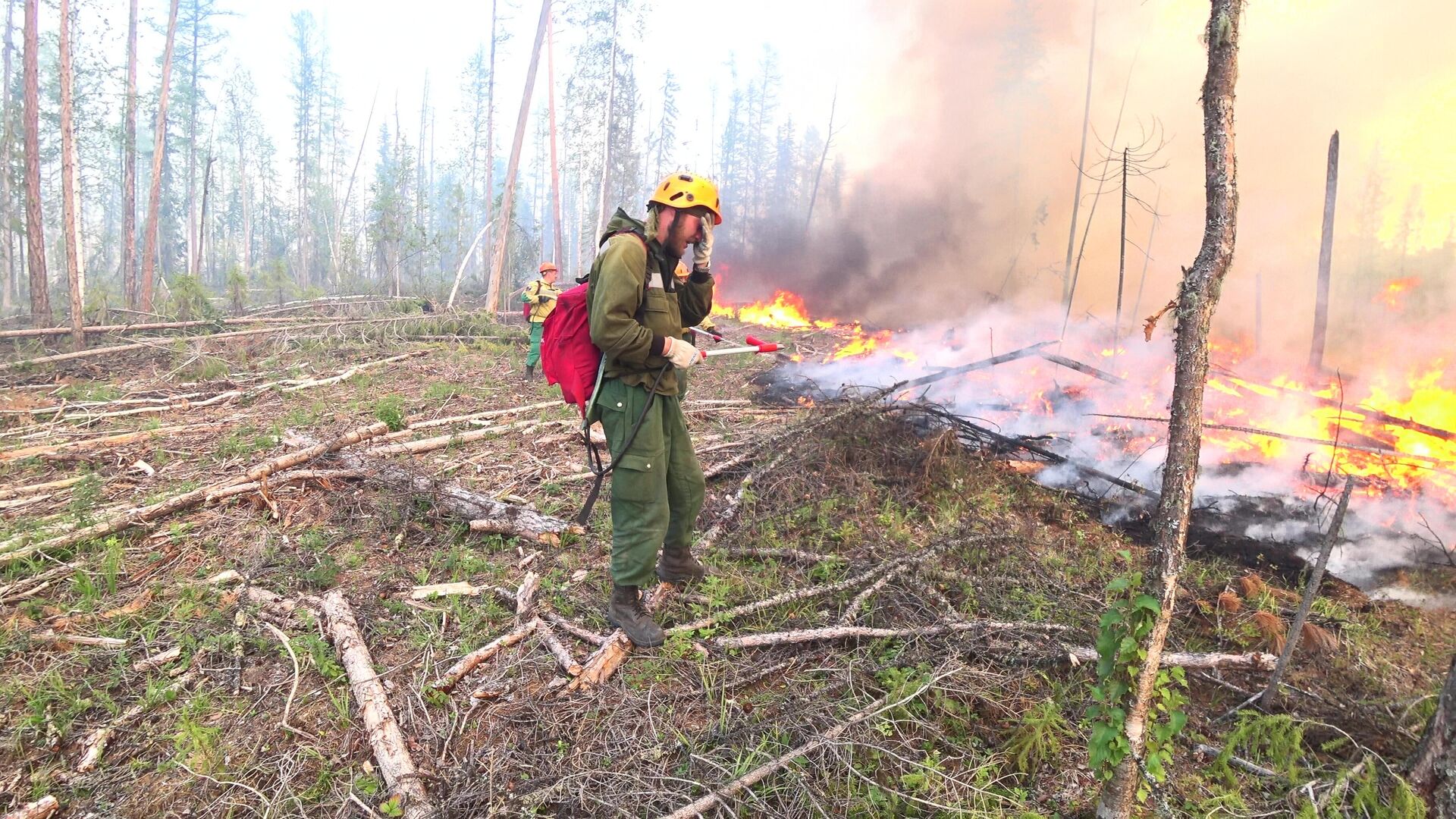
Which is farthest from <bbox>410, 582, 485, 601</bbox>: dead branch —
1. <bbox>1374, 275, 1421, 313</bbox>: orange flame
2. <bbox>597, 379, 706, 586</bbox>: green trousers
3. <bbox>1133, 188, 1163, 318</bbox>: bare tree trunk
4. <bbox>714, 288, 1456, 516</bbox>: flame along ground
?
<bbox>1133, 188, 1163, 318</bbox>: bare tree trunk

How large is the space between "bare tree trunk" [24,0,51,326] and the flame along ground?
649 inches

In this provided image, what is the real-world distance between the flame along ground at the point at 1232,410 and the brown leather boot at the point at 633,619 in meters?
5.05

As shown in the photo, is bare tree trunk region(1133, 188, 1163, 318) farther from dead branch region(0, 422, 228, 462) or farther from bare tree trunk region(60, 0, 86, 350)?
bare tree trunk region(60, 0, 86, 350)

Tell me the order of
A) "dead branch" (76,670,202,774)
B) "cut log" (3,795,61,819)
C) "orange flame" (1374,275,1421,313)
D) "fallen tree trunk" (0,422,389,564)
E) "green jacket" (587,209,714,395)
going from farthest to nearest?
"orange flame" (1374,275,1421,313), "fallen tree trunk" (0,422,389,564), "green jacket" (587,209,714,395), "dead branch" (76,670,202,774), "cut log" (3,795,61,819)

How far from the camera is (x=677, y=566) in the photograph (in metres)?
3.77

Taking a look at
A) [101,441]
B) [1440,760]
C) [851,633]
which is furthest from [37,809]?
[101,441]

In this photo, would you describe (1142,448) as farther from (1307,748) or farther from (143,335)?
(143,335)

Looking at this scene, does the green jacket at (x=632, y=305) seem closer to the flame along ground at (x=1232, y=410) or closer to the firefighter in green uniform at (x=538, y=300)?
the flame along ground at (x=1232, y=410)

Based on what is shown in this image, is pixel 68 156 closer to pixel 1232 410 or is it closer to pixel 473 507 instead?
pixel 473 507

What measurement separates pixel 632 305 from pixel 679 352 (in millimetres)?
356

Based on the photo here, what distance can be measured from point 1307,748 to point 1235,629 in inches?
41.9

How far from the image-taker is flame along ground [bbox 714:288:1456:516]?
5.98 metres

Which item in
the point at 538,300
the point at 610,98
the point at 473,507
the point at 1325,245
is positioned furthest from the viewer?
the point at 610,98

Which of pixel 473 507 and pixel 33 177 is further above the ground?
pixel 33 177
